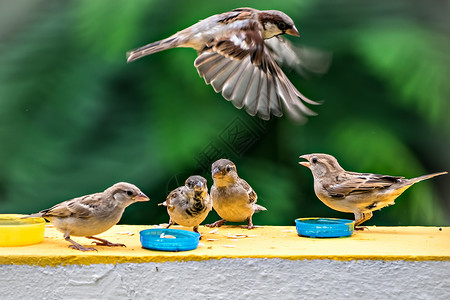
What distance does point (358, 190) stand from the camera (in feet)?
8.23

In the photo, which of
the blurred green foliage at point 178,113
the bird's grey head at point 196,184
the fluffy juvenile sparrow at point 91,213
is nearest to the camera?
the fluffy juvenile sparrow at point 91,213

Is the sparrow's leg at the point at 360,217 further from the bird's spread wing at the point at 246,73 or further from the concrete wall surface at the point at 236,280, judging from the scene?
the concrete wall surface at the point at 236,280

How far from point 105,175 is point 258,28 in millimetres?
1299

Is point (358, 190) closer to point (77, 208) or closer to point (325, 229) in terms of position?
point (325, 229)

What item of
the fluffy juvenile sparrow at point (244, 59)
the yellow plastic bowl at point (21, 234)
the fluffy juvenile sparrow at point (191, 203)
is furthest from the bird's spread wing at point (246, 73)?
the yellow plastic bowl at point (21, 234)

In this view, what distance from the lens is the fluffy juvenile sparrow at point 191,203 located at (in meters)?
2.28

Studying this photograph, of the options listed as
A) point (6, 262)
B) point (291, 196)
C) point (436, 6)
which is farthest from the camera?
point (436, 6)

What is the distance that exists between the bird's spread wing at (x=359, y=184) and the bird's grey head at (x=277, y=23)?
2.36 ft

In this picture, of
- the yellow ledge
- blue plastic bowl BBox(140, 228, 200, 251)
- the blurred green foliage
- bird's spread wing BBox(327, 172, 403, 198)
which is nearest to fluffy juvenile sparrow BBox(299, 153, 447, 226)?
bird's spread wing BBox(327, 172, 403, 198)

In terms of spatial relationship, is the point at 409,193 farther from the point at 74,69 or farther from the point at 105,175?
the point at 74,69

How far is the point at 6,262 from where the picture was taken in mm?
1877

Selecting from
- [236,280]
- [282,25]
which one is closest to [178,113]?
[282,25]

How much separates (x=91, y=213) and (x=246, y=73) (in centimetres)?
92

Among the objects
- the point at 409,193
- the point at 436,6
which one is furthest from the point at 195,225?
the point at 436,6
